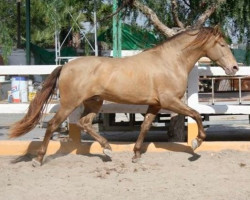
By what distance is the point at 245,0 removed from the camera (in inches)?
301

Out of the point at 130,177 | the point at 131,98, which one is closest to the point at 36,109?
the point at 131,98

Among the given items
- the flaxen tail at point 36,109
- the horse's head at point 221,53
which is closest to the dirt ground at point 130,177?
the flaxen tail at point 36,109

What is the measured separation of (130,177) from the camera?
20.1ft

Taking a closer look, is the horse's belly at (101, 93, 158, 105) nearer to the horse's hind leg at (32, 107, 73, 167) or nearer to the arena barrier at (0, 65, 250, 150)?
the horse's hind leg at (32, 107, 73, 167)

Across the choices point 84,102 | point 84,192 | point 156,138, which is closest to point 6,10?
point 156,138

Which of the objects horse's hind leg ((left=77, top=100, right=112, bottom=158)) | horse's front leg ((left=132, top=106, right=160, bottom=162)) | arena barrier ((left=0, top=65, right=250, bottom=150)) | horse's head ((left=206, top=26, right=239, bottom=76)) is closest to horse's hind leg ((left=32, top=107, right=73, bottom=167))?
horse's hind leg ((left=77, top=100, right=112, bottom=158))

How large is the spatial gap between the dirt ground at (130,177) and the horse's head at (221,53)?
1.25 meters

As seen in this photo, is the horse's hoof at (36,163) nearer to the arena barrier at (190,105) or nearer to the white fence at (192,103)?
the arena barrier at (190,105)

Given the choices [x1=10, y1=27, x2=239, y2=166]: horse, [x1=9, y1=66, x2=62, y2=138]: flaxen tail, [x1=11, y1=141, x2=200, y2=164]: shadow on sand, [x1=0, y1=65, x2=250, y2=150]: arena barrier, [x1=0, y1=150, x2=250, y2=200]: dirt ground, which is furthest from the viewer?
[x1=0, y1=65, x2=250, y2=150]: arena barrier

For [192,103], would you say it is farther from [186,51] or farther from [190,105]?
[186,51]

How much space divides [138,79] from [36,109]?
4.75 feet

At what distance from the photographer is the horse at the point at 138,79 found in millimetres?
6719

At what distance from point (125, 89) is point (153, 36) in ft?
8.46

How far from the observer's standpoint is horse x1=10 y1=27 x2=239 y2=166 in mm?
6719
